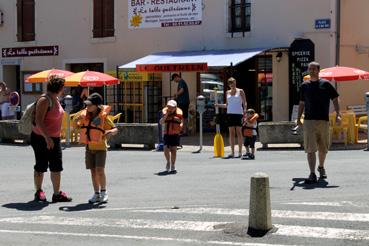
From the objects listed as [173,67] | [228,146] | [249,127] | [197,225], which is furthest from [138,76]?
[197,225]

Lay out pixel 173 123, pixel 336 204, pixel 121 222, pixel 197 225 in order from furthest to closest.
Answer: pixel 173 123, pixel 336 204, pixel 121 222, pixel 197 225

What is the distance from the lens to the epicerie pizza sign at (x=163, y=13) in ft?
70.5

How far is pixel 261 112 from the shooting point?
20.6m

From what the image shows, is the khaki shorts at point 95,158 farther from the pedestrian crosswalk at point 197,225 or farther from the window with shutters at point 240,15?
the window with shutters at point 240,15

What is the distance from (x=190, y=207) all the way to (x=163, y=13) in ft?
46.8

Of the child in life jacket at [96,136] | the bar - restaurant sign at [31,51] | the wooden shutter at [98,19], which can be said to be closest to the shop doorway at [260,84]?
the wooden shutter at [98,19]

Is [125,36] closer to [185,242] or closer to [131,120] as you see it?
[131,120]

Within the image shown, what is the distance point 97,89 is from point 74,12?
290 cm

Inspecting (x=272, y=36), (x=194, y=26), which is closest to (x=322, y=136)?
(x=272, y=36)

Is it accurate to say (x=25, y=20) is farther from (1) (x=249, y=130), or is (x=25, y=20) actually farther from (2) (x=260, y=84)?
(1) (x=249, y=130)

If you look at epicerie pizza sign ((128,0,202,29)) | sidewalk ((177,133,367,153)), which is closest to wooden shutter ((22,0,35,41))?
epicerie pizza sign ((128,0,202,29))

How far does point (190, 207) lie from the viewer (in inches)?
344

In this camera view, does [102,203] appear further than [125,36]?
No

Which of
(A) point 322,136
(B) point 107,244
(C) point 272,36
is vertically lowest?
(B) point 107,244
